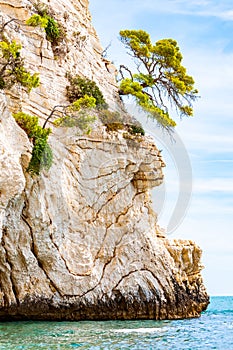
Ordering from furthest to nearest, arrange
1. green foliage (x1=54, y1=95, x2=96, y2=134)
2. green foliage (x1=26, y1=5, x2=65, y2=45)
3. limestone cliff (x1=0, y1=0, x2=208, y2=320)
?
green foliage (x1=26, y1=5, x2=65, y2=45), green foliage (x1=54, y1=95, x2=96, y2=134), limestone cliff (x1=0, y1=0, x2=208, y2=320)

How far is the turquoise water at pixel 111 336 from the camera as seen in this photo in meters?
16.5

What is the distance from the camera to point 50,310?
21.5m

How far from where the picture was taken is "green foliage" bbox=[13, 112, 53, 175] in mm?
20297

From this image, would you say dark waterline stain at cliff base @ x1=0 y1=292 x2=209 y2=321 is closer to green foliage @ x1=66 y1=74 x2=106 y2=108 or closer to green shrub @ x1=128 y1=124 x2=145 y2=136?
green shrub @ x1=128 y1=124 x2=145 y2=136

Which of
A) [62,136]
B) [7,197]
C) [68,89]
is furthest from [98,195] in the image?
[7,197]

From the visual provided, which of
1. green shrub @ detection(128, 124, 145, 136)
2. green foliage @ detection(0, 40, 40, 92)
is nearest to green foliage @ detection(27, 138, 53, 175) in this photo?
green foliage @ detection(0, 40, 40, 92)

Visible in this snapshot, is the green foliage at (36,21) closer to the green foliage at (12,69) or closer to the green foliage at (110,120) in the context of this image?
the green foliage at (12,69)

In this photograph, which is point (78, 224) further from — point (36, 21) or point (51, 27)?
point (51, 27)

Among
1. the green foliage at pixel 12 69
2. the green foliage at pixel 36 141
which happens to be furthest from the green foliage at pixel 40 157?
the green foliage at pixel 12 69

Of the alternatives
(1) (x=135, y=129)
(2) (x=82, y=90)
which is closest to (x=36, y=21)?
(2) (x=82, y=90)

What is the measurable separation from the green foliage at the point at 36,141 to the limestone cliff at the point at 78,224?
280 millimetres

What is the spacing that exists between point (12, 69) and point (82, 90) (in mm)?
5349

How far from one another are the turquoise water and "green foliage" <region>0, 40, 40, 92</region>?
8040 mm

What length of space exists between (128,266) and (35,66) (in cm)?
882
